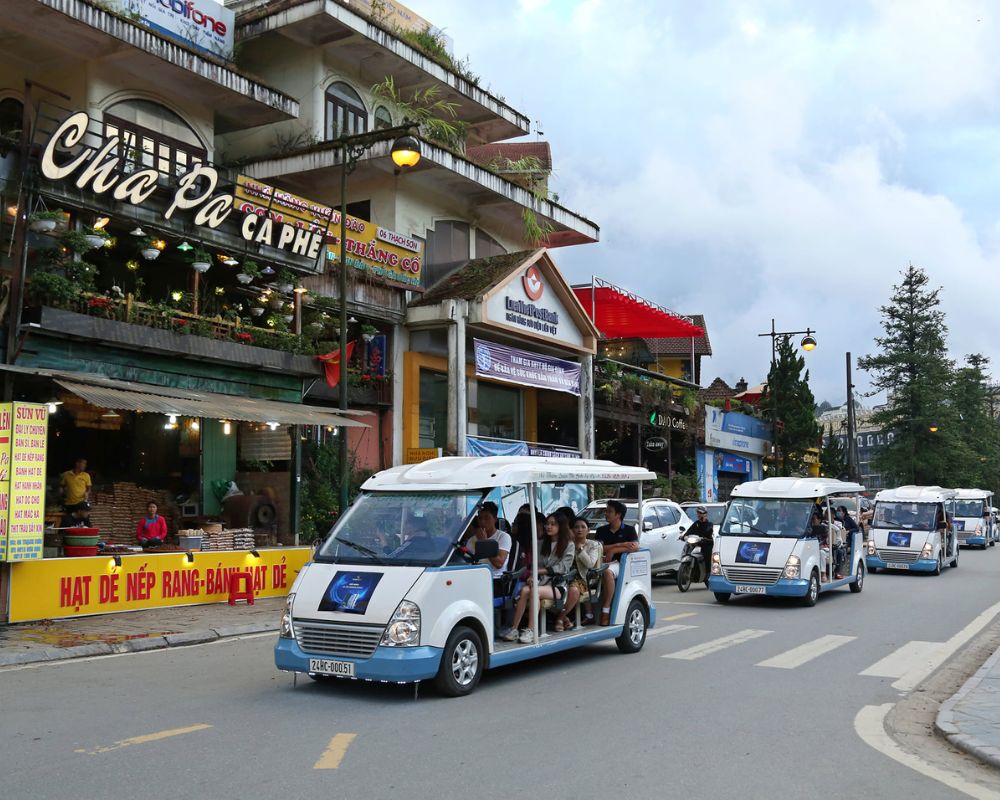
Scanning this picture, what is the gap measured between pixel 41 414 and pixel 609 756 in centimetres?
981

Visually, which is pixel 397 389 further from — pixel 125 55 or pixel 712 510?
pixel 125 55

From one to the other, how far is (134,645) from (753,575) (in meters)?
10.0

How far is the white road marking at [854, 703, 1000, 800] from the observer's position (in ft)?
20.3

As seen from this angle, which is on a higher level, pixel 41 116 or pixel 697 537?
pixel 41 116

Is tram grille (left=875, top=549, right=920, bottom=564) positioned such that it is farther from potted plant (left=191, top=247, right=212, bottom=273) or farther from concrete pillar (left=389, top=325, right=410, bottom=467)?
potted plant (left=191, top=247, right=212, bottom=273)

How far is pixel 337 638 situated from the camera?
8.58 meters

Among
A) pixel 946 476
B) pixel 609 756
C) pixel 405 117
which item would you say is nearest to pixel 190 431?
pixel 405 117

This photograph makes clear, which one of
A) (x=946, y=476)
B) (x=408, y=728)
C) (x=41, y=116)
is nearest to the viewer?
(x=408, y=728)

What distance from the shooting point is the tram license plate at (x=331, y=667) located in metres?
8.45

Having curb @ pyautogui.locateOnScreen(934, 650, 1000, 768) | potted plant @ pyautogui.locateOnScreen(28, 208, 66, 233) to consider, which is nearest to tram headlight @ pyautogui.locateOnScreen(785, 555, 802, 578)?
curb @ pyautogui.locateOnScreen(934, 650, 1000, 768)

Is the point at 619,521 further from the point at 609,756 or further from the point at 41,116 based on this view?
the point at 41,116

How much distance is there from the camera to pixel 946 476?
56906mm

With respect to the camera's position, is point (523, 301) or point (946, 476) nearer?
point (523, 301)

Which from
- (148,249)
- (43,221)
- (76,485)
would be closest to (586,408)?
(148,249)
